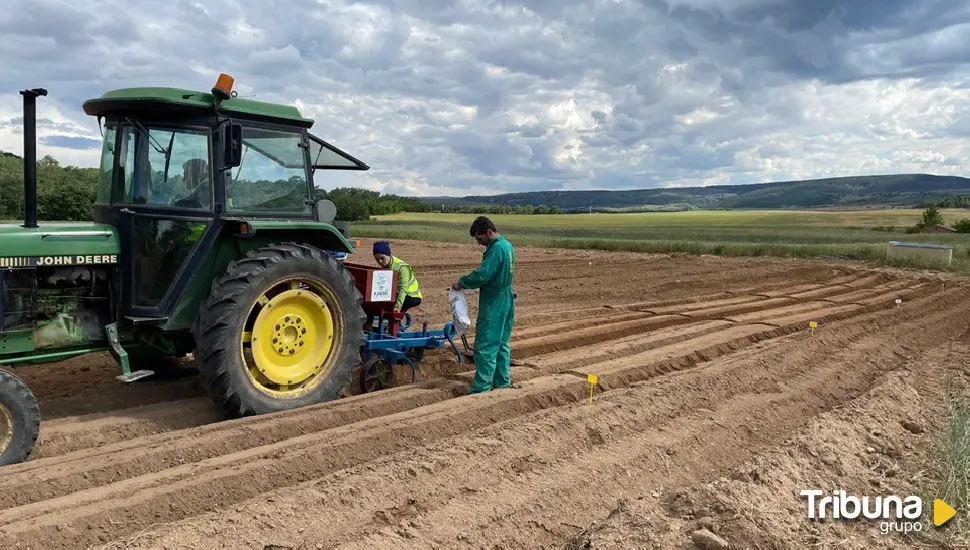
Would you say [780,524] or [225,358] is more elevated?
[225,358]

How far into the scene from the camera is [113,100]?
16.3ft

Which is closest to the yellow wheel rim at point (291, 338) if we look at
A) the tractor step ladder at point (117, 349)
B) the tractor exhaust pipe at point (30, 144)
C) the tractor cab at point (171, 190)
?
the tractor cab at point (171, 190)

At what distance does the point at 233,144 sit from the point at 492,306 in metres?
2.47

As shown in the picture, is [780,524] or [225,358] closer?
[780,524]

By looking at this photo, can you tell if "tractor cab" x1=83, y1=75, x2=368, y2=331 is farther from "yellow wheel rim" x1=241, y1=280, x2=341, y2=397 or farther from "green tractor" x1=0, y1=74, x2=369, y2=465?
"yellow wheel rim" x1=241, y1=280, x2=341, y2=397

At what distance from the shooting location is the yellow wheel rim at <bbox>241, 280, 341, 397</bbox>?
205 inches

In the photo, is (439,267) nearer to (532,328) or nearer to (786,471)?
(532,328)

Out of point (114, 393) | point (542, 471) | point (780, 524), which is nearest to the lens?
point (780, 524)

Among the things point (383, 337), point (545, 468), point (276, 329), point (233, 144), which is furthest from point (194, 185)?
point (545, 468)

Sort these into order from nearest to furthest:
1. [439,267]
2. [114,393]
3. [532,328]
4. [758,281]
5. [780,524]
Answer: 1. [780,524]
2. [114,393]
3. [532,328]
4. [758,281]
5. [439,267]

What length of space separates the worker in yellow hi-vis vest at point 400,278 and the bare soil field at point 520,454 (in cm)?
70

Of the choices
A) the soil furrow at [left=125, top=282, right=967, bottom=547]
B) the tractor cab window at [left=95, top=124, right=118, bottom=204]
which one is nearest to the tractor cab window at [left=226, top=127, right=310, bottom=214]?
the tractor cab window at [left=95, top=124, right=118, bottom=204]

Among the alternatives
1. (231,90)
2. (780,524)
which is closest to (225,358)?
(231,90)

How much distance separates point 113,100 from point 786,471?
516 cm
